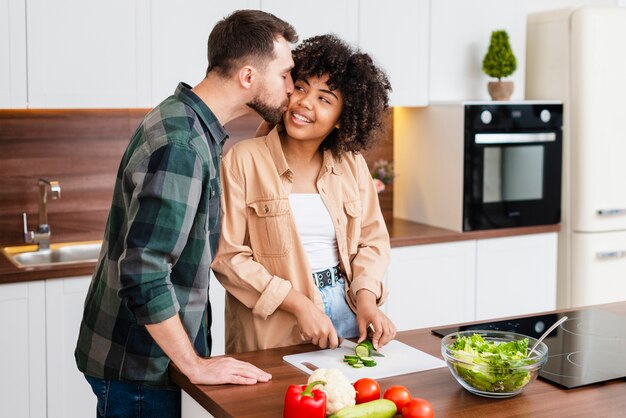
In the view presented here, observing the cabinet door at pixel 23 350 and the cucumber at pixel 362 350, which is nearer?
the cucumber at pixel 362 350

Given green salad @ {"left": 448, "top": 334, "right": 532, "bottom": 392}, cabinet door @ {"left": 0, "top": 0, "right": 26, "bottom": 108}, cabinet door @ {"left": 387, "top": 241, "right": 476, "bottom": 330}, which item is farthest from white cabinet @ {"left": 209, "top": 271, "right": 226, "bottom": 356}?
green salad @ {"left": 448, "top": 334, "right": 532, "bottom": 392}

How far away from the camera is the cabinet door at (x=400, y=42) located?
3777mm

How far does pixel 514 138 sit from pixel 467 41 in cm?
51

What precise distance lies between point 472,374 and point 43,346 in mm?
1812

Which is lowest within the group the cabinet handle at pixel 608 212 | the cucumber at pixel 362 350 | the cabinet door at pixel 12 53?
the cucumber at pixel 362 350

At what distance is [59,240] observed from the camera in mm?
3576

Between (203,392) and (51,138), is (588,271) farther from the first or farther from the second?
(203,392)

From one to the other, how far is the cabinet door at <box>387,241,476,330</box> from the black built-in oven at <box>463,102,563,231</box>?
164mm

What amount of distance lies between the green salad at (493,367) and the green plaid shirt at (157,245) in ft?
1.97

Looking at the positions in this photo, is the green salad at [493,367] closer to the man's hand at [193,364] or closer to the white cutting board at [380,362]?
the white cutting board at [380,362]

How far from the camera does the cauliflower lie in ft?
5.20

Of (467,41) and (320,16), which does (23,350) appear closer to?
(320,16)

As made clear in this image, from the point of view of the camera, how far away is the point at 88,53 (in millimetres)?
3219

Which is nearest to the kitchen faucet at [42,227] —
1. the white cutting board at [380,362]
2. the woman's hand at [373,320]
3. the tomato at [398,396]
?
the woman's hand at [373,320]
